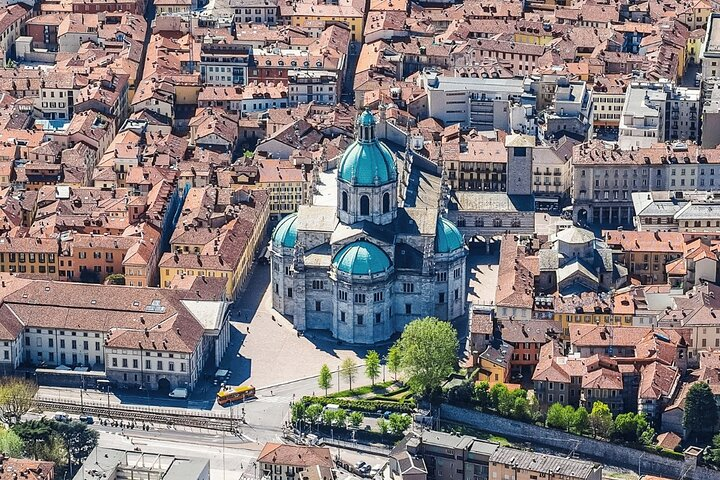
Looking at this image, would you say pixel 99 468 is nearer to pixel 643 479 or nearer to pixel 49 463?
pixel 49 463

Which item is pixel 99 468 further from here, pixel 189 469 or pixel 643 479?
pixel 643 479

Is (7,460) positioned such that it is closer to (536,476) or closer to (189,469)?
(189,469)

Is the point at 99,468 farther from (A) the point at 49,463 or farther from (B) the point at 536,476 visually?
(B) the point at 536,476

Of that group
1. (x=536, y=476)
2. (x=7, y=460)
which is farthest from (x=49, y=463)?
(x=536, y=476)

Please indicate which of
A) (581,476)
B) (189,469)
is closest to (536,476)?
(581,476)

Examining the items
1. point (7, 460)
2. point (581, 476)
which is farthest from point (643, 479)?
point (7, 460)
